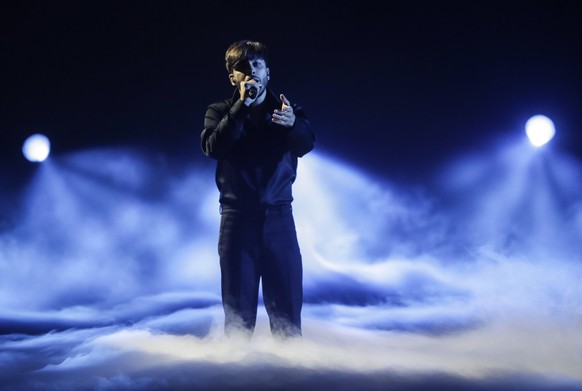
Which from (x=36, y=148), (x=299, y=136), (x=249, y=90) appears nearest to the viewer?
(x=249, y=90)

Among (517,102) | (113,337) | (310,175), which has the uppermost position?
(517,102)

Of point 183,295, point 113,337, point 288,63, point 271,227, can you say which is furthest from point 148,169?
point 271,227

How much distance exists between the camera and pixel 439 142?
15.5ft

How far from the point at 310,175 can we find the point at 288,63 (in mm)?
962

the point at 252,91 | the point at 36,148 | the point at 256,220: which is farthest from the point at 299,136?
the point at 36,148

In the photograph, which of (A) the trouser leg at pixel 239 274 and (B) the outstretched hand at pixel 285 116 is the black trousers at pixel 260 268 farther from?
(B) the outstretched hand at pixel 285 116

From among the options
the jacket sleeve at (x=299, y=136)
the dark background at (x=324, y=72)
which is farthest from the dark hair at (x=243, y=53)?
the dark background at (x=324, y=72)

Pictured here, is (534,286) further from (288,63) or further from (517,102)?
(288,63)

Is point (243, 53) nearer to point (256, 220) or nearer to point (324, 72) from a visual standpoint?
point (256, 220)

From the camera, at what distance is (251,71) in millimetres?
2672

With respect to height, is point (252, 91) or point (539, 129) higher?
point (539, 129)

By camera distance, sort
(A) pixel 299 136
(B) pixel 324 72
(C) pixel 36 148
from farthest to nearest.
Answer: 1. (C) pixel 36 148
2. (B) pixel 324 72
3. (A) pixel 299 136

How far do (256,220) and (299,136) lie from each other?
1.48ft

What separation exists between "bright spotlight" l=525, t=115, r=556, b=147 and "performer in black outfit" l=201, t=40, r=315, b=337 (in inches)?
109
